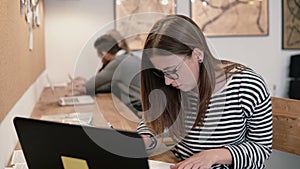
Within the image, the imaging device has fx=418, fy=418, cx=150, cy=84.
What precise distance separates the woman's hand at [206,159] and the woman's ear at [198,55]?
→ 0.87 feet

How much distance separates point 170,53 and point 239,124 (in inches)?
13.1

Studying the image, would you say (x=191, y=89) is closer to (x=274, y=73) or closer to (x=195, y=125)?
(x=195, y=125)

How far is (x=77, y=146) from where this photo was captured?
78 centimetres

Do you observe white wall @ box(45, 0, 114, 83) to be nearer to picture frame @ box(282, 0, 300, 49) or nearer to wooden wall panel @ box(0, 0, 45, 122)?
picture frame @ box(282, 0, 300, 49)

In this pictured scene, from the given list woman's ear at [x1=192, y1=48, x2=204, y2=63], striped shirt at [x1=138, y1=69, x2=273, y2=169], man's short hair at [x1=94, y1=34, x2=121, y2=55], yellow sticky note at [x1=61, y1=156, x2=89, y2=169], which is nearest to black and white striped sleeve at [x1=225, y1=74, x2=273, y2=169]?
striped shirt at [x1=138, y1=69, x2=273, y2=169]

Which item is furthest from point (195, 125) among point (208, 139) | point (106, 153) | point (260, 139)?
point (106, 153)

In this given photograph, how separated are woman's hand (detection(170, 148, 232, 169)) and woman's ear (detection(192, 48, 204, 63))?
264mm

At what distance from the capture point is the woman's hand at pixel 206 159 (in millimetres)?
1135

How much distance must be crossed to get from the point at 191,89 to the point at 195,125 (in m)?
0.12

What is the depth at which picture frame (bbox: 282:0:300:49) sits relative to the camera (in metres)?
4.89

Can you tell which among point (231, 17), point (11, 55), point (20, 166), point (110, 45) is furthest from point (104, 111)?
point (231, 17)

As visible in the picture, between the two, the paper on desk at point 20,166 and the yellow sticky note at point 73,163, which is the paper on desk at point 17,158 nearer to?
the paper on desk at point 20,166

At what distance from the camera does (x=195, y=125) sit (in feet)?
4.25

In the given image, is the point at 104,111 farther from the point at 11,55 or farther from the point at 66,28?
the point at 66,28
